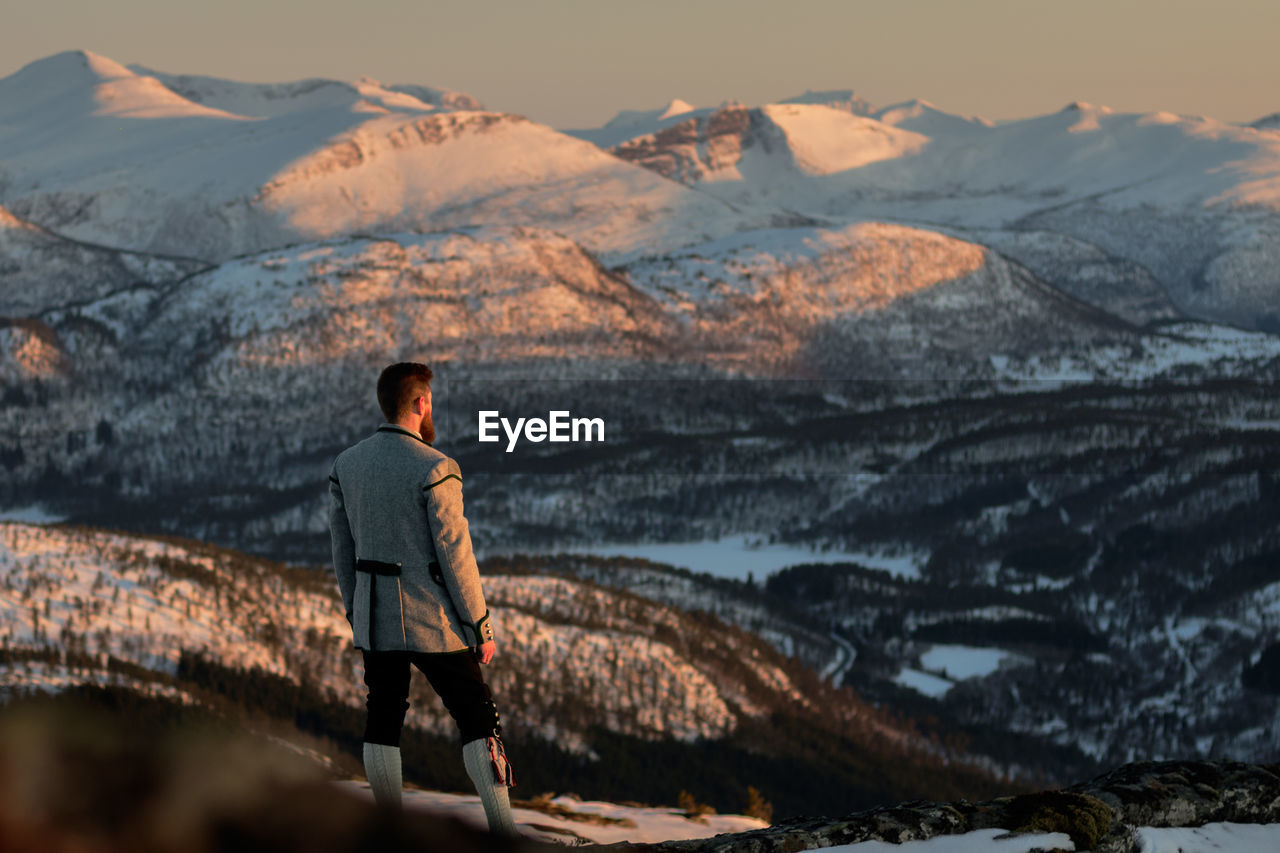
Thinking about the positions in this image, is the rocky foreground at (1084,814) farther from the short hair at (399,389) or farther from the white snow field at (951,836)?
the short hair at (399,389)

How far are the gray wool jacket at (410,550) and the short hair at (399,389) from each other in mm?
291

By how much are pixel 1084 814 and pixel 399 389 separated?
37.5 ft

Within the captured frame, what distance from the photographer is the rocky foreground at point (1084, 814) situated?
898 inches

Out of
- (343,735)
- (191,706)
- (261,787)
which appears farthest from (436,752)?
(261,787)

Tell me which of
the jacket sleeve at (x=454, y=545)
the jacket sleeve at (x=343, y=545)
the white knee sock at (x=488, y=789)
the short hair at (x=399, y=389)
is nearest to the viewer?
the white knee sock at (x=488, y=789)

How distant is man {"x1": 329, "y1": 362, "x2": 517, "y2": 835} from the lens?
814 inches

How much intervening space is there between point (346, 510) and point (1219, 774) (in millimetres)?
15149

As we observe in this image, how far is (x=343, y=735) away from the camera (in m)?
192

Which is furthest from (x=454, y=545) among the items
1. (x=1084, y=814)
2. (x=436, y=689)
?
(x=1084, y=814)

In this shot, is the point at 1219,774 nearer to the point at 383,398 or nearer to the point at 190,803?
the point at 383,398

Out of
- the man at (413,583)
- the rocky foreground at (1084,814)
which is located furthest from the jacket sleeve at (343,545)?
the rocky foreground at (1084,814)

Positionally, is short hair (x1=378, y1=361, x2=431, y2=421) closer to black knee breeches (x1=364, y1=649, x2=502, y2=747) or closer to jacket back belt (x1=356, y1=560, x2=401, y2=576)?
jacket back belt (x1=356, y1=560, x2=401, y2=576)

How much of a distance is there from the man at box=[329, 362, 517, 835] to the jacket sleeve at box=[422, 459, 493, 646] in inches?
0.5

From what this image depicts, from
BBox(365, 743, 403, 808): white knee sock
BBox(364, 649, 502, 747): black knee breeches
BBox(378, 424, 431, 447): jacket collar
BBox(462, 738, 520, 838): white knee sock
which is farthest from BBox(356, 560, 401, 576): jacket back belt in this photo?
BBox(462, 738, 520, 838): white knee sock
